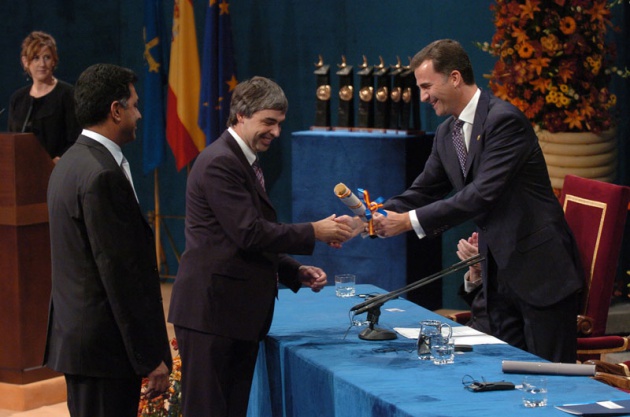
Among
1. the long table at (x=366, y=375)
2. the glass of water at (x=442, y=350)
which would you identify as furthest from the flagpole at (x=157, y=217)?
the glass of water at (x=442, y=350)

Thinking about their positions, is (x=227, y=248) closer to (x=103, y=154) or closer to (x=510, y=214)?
(x=103, y=154)

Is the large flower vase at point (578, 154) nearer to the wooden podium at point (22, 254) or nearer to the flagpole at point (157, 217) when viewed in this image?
the wooden podium at point (22, 254)

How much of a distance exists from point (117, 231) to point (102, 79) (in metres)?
0.47

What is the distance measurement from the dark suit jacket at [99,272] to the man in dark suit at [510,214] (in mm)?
1161

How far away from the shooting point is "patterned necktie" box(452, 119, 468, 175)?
4.02m

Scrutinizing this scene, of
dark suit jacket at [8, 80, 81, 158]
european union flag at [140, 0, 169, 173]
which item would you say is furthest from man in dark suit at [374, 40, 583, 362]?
european union flag at [140, 0, 169, 173]

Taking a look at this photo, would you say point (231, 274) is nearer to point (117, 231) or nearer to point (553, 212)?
point (117, 231)

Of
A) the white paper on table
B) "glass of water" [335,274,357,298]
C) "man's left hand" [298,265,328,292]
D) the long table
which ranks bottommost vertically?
the long table

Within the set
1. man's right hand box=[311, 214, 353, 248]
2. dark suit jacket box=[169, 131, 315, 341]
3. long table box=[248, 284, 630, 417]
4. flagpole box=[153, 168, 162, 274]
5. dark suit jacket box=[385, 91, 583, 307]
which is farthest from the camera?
flagpole box=[153, 168, 162, 274]

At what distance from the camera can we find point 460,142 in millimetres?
4043

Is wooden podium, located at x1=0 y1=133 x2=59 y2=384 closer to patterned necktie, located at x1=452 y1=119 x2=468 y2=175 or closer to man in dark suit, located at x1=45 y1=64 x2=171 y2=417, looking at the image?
man in dark suit, located at x1=45 y1=64 x2=171 y2=417

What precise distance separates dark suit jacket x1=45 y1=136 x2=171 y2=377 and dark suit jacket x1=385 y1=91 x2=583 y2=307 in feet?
4.21

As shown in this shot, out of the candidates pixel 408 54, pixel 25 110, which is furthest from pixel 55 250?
pixel 408 54

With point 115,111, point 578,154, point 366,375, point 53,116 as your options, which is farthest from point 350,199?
point 53,116
